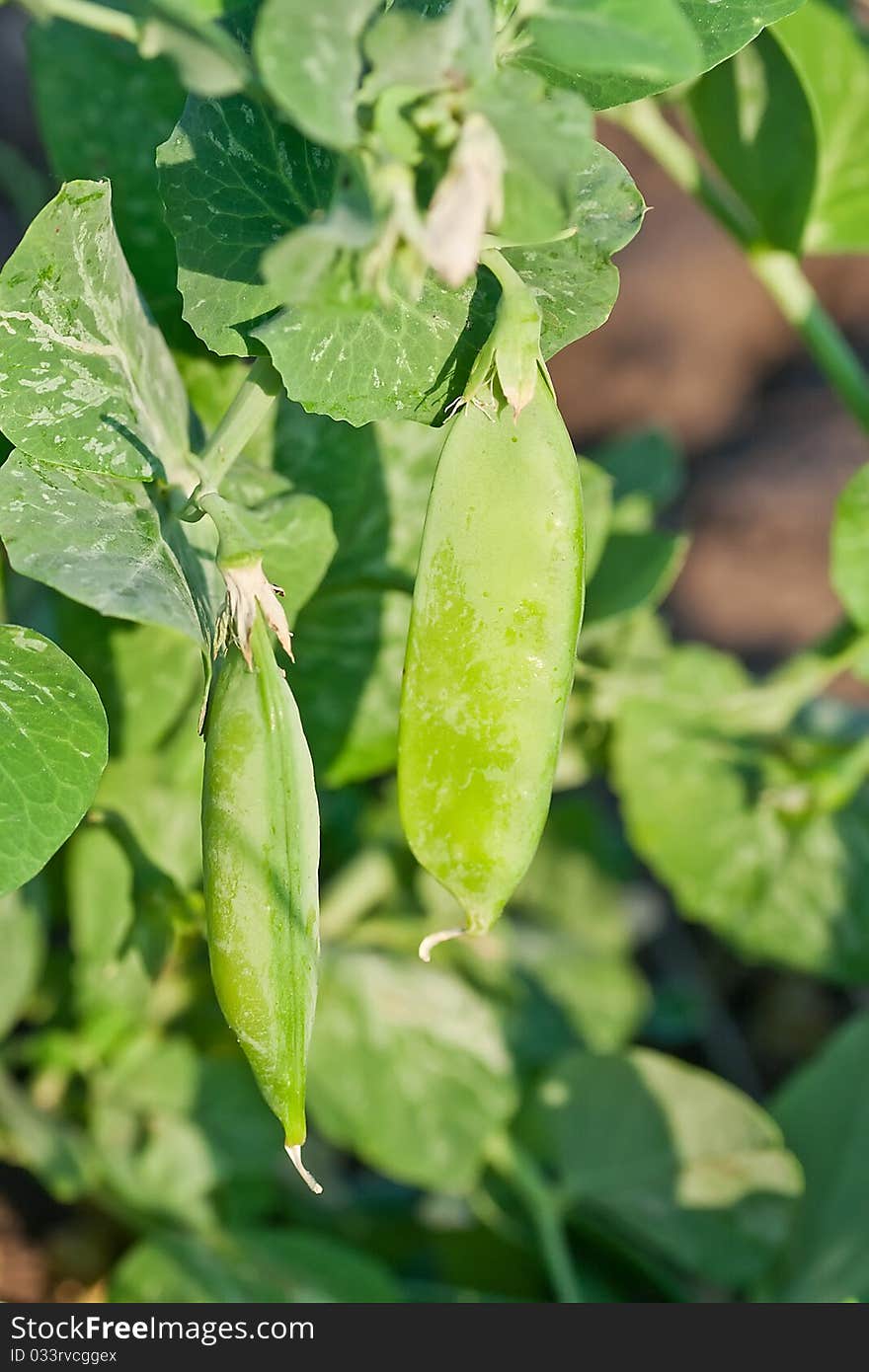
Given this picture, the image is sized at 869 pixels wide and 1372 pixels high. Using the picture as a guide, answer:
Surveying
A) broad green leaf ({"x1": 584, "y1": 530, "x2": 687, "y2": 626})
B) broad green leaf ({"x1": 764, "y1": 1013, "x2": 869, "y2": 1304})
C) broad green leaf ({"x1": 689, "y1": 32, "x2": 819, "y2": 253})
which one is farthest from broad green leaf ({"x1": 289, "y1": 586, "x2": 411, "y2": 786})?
broad green leaf ({"x1": 764, "y1": 1013, "x2": 869, "y2": 1304})

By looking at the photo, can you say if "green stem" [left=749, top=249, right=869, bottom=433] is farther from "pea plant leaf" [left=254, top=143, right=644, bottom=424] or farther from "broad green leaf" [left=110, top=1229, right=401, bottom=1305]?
"broad green leaf" [left=110, top=1229, right=401, bottom=1305]

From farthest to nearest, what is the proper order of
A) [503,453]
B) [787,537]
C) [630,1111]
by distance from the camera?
[787,537]
[630,1111]
[503,453]

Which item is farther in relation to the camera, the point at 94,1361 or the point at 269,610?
the point at 94,1361

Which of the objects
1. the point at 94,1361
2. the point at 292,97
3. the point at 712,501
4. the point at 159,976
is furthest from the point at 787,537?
the point at 292,97

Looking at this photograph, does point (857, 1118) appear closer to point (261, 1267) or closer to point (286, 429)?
point (261, 1267)

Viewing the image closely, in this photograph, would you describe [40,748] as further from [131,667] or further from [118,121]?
[118,121]

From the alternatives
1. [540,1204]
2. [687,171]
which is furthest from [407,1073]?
[687,171]
